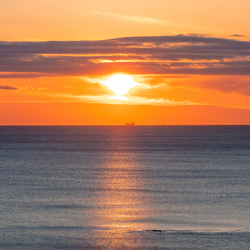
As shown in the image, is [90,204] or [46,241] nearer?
[46,241]

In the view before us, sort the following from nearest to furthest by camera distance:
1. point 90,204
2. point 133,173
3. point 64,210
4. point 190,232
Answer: point 190,232
point 64,210
point 90,204
point 133,173

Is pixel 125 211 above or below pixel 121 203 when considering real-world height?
below

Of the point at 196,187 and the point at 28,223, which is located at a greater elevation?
the point at 196,187

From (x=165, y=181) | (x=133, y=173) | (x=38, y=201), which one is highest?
(x=133, y=173)

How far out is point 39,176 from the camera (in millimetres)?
62562

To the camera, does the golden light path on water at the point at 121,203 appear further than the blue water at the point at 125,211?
Yes

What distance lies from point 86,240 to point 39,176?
37.2 m

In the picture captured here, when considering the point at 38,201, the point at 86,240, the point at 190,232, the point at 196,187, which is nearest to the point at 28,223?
the point at 86,240

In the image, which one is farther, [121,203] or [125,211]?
[121,203]

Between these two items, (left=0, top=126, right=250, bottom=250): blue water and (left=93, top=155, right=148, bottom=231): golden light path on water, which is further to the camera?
(left=93, top=155, right=148, bottom=231): golden light path on water

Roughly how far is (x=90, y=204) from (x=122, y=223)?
9.24 m

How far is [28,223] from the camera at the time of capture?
31.3 m

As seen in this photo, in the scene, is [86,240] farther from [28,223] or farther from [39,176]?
[39,176]

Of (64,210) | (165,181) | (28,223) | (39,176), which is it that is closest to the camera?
(28,223)
